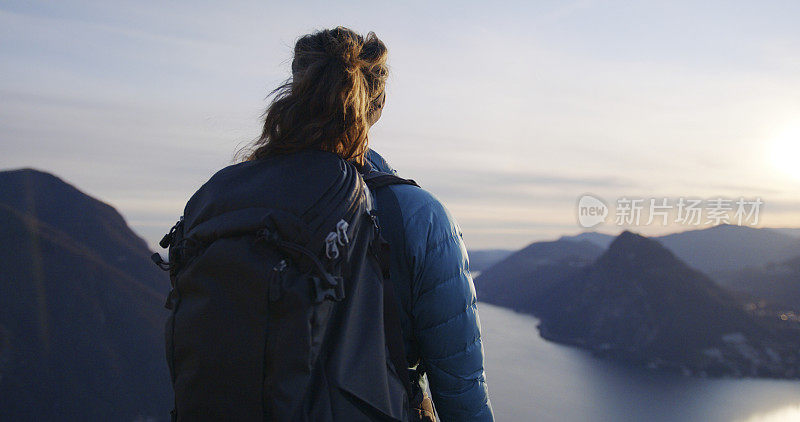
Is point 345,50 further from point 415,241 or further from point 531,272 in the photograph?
point 531,272

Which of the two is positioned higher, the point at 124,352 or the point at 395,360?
the point at 395,360

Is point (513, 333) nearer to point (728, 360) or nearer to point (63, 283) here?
point (728, 360)

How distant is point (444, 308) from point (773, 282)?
175 ft

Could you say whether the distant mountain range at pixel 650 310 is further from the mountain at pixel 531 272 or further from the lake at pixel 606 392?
the lake at pixel 606 392

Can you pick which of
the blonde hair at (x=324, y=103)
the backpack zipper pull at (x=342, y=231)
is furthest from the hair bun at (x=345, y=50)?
the backpack zipper pull at (x=342, y=231)

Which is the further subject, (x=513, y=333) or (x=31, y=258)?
(x=513, y=333)

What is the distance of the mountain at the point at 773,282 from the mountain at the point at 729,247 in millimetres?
893

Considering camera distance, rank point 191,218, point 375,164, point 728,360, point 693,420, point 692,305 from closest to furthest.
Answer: point 191,218 → point 375,164 → point 693,420 → point 728,360 → point 692,305

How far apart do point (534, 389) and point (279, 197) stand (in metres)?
27.7

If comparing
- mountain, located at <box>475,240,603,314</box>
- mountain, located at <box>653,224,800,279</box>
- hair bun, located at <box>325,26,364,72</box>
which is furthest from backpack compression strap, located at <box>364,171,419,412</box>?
mountain, located at <box>653,224,800,279</box>

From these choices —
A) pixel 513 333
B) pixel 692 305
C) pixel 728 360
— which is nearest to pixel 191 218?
pixel 513 333

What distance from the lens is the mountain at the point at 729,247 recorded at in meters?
45.6

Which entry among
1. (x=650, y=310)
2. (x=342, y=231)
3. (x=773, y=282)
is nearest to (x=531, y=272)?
(x=650, y=310)

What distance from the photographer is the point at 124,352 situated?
2609cm
